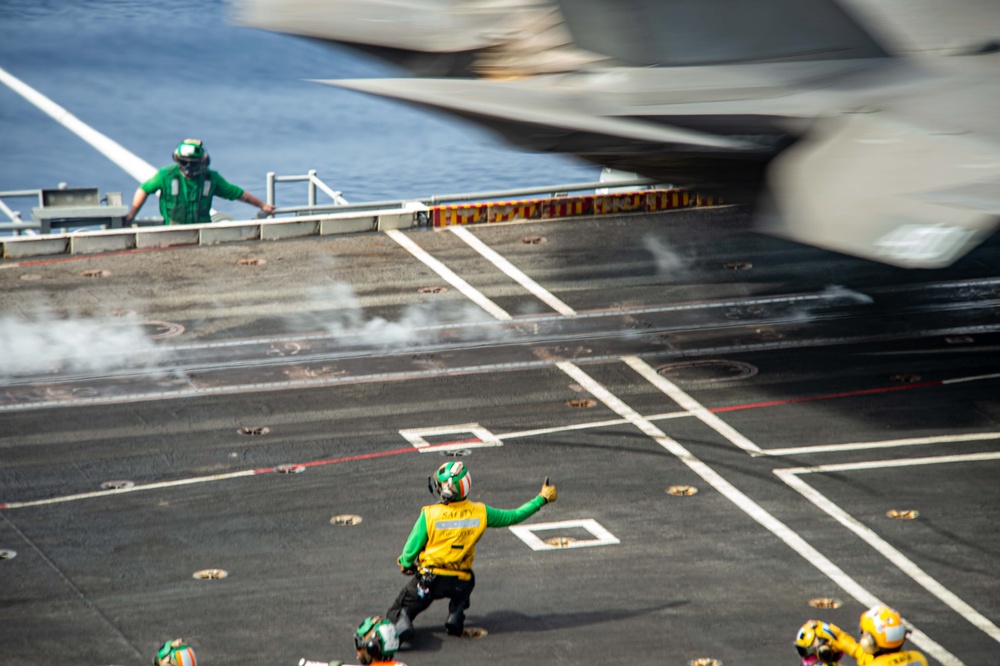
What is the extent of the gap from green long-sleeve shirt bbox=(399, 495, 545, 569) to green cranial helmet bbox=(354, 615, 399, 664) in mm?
2805

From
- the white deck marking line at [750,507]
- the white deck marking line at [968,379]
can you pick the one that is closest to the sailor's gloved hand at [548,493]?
the white deck marking line at [750,507]

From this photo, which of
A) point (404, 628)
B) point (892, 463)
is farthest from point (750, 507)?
point (404, 628)

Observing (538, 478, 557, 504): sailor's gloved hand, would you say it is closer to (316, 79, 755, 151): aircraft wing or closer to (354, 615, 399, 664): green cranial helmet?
(354, 615, 399, 664): green cranial helmet

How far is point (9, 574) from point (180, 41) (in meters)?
57.8

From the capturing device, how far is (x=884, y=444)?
21.6m

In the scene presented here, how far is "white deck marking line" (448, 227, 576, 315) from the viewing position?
27.3m

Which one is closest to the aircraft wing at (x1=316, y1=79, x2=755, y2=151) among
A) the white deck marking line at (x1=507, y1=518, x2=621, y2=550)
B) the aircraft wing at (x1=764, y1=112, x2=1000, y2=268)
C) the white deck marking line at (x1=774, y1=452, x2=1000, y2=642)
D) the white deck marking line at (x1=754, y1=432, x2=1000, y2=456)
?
the aircraft wing at (x1=764, y1=112, x2=1000, y2=268)

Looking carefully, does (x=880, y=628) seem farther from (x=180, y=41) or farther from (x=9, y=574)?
(x=180, y=41)

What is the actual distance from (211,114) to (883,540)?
50139 mm

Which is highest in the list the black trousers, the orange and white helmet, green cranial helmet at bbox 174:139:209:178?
green cranial helmet at bbox 174:139:209:178

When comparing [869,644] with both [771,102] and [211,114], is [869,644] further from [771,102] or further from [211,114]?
[211,114]

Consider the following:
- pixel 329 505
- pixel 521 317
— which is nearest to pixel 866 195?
pixel 329 505

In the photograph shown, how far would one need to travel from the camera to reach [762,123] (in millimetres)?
21203

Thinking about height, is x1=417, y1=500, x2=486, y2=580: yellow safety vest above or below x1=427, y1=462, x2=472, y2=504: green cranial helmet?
below
